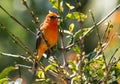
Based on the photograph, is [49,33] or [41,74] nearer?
[41,74]

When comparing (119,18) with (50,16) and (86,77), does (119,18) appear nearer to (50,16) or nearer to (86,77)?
(50,16)

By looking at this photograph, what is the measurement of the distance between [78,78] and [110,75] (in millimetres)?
209

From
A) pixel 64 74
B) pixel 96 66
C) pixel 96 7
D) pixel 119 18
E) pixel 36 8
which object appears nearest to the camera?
pixel 64 74

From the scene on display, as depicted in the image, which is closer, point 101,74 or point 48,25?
point 101,74

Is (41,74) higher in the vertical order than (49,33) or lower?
lower

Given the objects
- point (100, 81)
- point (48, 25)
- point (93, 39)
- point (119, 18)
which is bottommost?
point (100, 81)

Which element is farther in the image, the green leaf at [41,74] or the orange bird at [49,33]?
the orange bird at [49,33]

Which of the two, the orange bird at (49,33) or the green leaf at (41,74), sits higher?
the orange bird at (49,33)

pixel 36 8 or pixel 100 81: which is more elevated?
pixel 36 8

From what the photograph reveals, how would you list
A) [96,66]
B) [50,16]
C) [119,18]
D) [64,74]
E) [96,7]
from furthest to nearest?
[96,7] → [119,18] → [50,16] → [96,66] → [64,74]

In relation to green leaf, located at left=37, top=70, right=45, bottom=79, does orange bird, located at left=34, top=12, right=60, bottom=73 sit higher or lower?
higher

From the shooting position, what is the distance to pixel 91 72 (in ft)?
10.2

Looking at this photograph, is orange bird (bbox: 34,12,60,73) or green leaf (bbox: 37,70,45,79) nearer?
green leaf (bbox: 37,70,45,79)

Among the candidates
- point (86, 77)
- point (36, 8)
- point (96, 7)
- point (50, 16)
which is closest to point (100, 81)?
point (86, 77)
